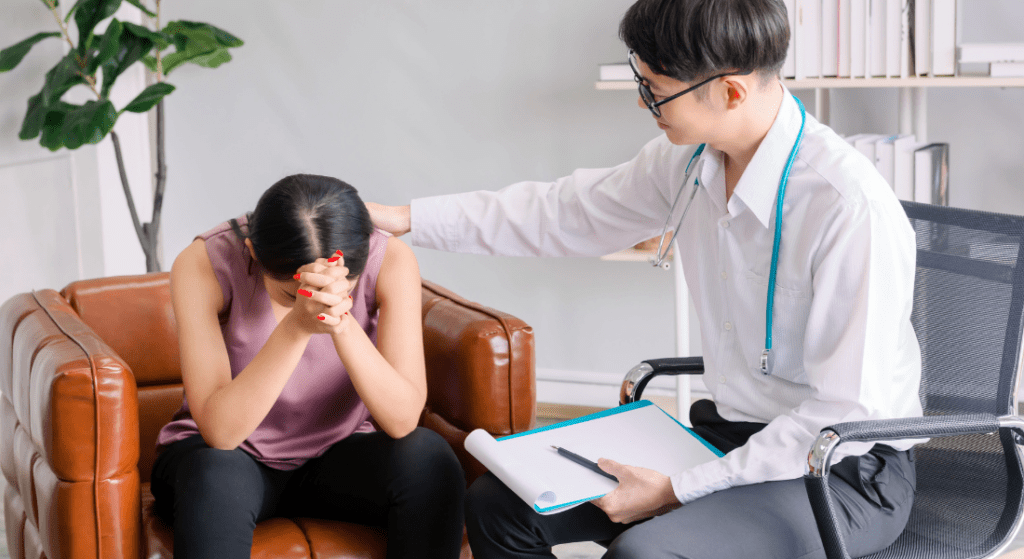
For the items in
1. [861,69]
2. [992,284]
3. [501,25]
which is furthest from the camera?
[501,25]

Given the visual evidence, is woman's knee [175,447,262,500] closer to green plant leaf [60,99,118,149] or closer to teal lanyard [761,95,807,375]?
teal lanyard [761,95,807,375]

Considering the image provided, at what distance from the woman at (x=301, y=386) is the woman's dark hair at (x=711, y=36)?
552mm

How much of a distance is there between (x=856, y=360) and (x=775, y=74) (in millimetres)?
406

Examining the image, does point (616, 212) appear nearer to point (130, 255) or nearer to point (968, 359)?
point (968, 359)

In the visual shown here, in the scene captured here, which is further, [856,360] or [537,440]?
[537,440]

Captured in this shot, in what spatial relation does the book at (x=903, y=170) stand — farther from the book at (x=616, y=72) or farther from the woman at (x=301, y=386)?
the woman at (x=301, y=386)

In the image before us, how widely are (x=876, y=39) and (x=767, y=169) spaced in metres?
1.26

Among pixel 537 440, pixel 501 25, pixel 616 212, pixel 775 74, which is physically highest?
pixel 501 25

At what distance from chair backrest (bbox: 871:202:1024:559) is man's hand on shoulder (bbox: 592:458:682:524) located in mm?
308

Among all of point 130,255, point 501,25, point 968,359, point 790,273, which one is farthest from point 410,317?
point 130,255

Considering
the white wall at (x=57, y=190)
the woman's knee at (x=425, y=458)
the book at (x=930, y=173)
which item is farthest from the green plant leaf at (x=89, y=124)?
the book at (x=930, y=173)

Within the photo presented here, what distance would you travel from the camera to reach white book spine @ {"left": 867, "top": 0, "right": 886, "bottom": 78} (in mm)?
2316

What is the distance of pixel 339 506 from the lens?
1525mm

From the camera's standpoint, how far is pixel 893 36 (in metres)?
2.31
